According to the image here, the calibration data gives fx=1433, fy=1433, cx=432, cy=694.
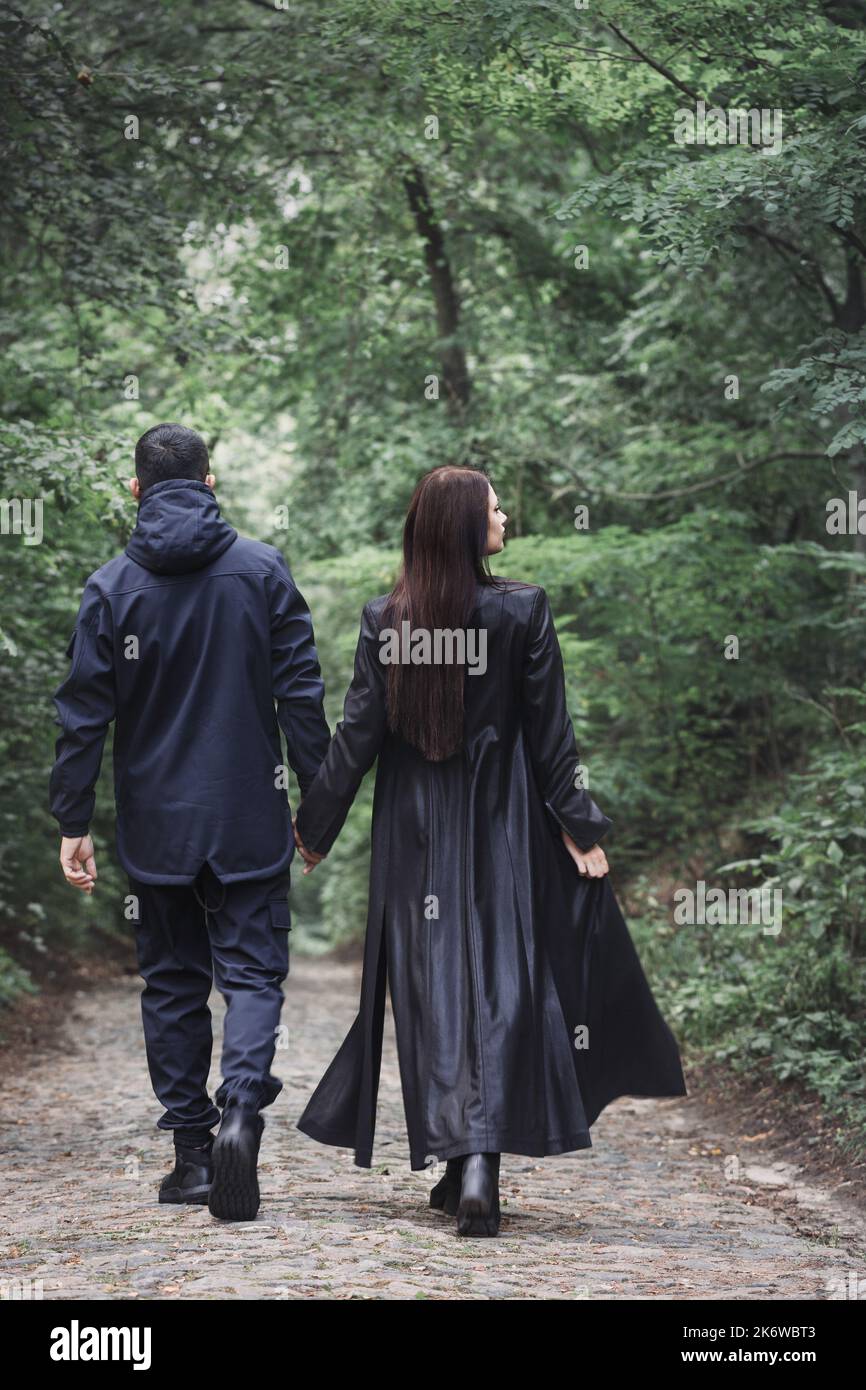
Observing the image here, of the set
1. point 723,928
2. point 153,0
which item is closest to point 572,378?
point 153,0

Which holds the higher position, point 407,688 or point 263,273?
point 263,273

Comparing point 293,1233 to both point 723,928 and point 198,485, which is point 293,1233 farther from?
point 723,928

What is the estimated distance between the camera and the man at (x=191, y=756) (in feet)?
14.5

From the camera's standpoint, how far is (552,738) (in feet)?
15.1

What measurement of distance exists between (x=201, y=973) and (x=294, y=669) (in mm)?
1024

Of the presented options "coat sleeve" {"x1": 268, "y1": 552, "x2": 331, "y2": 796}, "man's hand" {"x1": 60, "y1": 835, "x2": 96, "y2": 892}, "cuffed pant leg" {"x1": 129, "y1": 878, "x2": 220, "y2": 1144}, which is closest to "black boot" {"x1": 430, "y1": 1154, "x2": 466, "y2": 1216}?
"cuffed pant leg" {"x1": 129, "y1": 878, "x2": 220, "y2": 1144}

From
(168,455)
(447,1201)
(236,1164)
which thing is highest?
(168,455)

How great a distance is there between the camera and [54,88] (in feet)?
25.8

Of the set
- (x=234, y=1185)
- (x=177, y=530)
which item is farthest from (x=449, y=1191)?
(x=177, y=530)

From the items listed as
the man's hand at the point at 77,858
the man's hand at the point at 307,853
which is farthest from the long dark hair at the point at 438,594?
the man's hand at the point at 77,858

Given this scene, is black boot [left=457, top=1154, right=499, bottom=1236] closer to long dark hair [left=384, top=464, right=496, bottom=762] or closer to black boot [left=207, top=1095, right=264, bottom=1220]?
black boot [left=207, top=1095, right=264, bottom=1220]

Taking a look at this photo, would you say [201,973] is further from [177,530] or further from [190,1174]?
[177,530]

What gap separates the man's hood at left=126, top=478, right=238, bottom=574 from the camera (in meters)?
4.47

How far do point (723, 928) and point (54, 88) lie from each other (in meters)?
6.46
